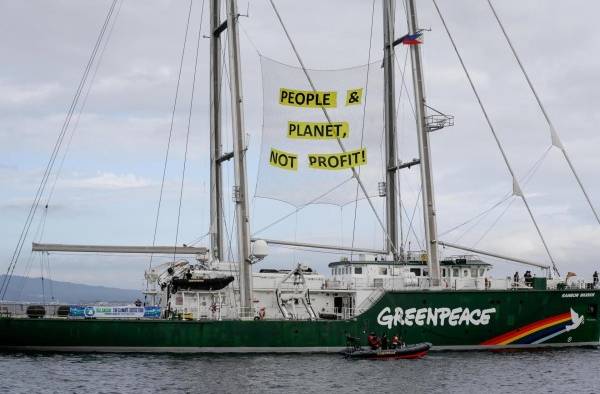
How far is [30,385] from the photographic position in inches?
1377

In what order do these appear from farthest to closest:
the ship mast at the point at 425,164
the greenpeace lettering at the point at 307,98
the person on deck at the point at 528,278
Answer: the person on deck at the point at 528,278 → the greenpeace lettering at the point at 307,98 → the ship mast at the point at 425,164

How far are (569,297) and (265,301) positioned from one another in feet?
53.3

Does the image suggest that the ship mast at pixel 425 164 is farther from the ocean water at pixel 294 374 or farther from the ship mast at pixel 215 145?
the ship mast at pixel 215 145

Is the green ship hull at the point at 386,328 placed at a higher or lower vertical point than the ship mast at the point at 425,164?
lower

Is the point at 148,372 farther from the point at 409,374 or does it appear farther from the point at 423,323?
the point at 423,323

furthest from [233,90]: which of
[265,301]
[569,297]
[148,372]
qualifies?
[569,297]

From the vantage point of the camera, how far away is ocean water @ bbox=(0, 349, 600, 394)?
34844 millimetres

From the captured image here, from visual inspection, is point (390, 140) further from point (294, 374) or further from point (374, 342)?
point (294, 374)

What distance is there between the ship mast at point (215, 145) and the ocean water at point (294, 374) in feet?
23.9

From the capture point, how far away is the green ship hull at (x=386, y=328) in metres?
43.7

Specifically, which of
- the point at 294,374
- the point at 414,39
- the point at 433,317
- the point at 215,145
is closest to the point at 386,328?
the point at 433,317

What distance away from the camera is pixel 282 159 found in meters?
48.5

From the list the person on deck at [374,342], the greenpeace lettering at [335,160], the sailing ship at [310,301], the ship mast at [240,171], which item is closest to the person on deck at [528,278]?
the sailing ship at [310,301]

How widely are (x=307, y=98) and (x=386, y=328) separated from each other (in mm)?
12944
